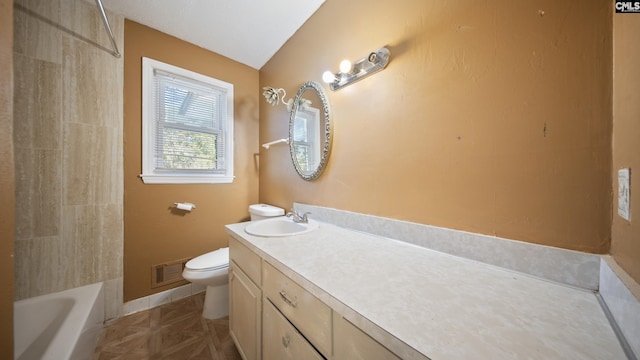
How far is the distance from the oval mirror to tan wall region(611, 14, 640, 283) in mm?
1101

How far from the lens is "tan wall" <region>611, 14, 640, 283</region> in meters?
0.42

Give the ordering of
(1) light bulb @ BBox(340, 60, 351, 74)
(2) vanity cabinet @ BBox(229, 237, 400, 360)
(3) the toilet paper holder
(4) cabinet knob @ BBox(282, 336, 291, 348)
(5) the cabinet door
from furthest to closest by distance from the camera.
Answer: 1. (3) the toilet paper holder
2. (1) light bulb @ BBox(340, 60, 351, 74)
3. (5) the cabinet door
4. (4) cabinet knob @ BBox(282, 336, 291, 348)
5. (2) vanity cabinet @ BBox(229, 237, 400, 360)

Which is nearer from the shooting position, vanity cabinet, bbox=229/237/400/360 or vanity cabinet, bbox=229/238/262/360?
vanity cabinet, bbox=229/237/400/360

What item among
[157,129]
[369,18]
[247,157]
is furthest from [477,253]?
[157,129]

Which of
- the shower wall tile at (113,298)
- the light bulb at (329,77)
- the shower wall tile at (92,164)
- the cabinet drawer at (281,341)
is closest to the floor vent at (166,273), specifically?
the shower wall tile at (113,298)

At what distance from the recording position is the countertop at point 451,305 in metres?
0.37

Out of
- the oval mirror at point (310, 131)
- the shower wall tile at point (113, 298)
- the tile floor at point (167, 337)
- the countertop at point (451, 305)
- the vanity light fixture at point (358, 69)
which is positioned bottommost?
the tile floor at point (167, 337)

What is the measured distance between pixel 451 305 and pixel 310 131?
1.31m

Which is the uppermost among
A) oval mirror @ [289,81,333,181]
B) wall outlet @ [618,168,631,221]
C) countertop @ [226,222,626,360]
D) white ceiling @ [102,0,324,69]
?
white ceiling @ [102,0,324,69]

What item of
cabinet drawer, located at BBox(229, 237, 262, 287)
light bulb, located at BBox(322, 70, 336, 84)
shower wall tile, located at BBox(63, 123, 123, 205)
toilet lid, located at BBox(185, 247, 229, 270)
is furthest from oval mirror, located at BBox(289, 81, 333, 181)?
shower wall tile, located at BBox(63, 123, 123, 205)

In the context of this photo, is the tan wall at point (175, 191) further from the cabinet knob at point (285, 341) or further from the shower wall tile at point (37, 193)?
the cabinet knob at point (285, 341)

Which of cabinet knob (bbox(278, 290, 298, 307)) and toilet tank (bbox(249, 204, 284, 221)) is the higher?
toilet tank (bbox(249, 204, 284, 221))

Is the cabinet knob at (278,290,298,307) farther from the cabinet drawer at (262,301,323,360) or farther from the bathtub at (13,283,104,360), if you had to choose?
the bathtub at (13,283,104,360)

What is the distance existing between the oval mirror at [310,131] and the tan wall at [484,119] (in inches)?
4.7
